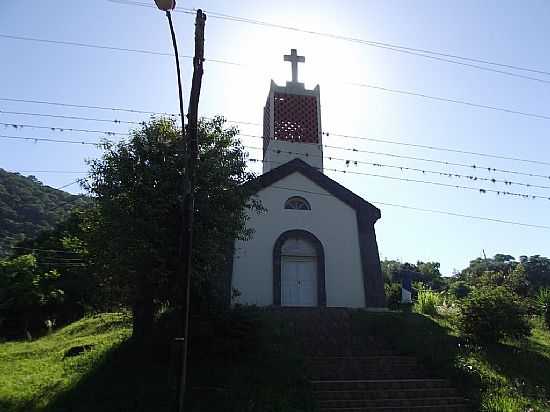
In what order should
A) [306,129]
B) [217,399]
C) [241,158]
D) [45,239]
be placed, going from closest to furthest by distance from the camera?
[217,399]
[241,158]
[306,129]
[45,239]

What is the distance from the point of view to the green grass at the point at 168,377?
9.41m

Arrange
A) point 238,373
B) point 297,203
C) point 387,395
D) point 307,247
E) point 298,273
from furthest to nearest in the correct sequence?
point 297,203 < point 307,247 < point 298,273 < point 238,373 < point 387,395

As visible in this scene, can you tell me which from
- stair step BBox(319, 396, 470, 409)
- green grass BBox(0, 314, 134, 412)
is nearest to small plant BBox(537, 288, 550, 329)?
stair step BBox(319, 396, 470, 409)

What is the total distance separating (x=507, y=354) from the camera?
13016 millimetres

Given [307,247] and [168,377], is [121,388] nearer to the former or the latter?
[168,377]

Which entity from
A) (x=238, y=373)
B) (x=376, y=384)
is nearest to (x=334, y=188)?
(x=376, y=384)

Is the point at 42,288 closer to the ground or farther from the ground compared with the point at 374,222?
closer to the ground

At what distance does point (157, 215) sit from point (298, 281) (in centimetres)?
873

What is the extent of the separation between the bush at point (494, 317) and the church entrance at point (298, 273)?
Result: 6412mm

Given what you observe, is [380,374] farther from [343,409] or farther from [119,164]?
[119,164]

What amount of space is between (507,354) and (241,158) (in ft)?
31.5

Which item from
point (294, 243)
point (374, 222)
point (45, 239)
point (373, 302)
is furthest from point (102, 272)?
point (45, 239)

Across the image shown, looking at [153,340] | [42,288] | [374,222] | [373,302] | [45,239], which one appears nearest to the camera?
[153,340]

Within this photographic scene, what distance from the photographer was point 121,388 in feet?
33.1
